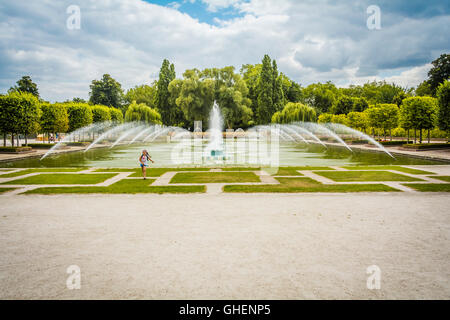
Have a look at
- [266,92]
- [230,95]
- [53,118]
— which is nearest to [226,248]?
[53,118]

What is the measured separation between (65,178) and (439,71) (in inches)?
3250

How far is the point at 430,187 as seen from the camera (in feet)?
41.0

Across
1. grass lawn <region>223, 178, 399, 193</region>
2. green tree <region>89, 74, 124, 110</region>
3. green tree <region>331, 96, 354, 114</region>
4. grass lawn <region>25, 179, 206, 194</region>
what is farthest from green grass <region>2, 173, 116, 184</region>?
green tree <region>89, 74, 124, 110</region>

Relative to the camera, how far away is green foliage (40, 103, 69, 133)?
39.5 metres

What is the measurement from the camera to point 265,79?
77.8 meters

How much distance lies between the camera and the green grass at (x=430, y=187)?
39.4 feet

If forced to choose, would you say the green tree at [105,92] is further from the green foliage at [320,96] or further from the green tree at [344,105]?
the green tree at [344,105]

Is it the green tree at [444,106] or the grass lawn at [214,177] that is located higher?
the green tree at [444,106]

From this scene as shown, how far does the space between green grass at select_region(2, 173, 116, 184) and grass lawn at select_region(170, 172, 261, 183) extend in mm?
3604

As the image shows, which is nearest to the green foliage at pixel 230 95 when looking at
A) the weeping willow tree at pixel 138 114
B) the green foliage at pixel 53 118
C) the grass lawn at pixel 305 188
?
the weeping willow tree at pixel 138 114

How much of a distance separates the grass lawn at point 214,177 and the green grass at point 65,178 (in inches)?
142

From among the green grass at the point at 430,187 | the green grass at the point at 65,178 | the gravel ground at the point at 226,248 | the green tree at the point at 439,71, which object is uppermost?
the green tree at the point at 439,71

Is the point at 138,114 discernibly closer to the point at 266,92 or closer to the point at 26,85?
the point at 266,92

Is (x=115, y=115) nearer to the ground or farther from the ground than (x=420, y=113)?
farther from the ground
